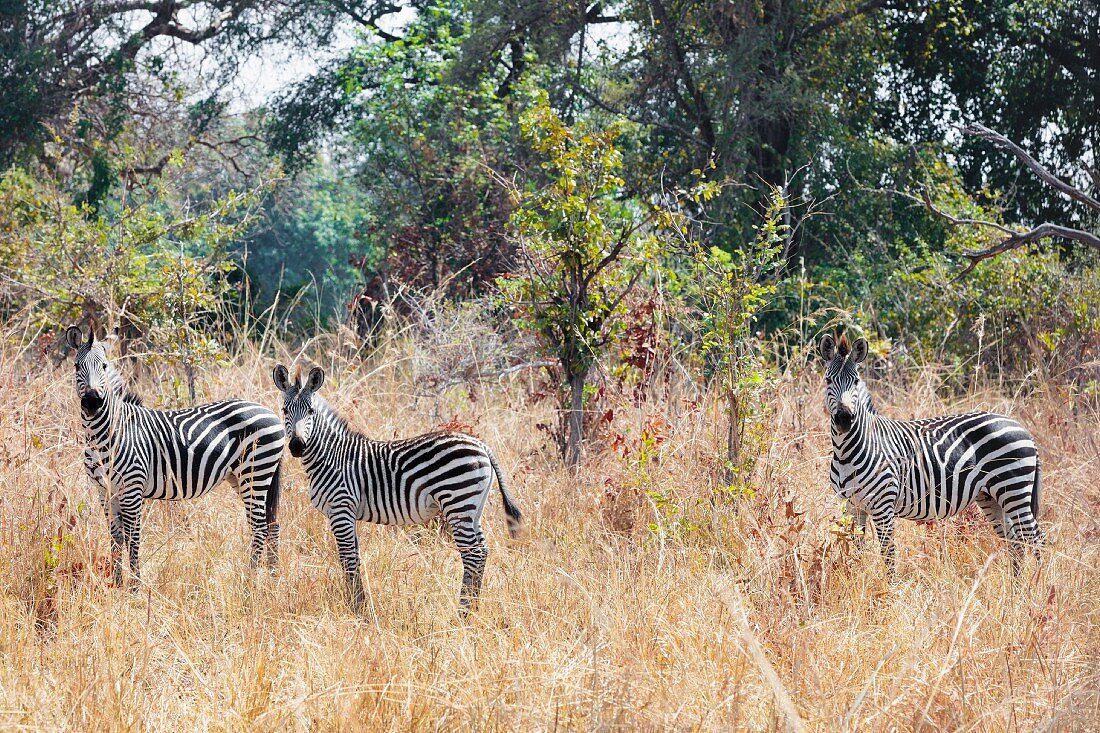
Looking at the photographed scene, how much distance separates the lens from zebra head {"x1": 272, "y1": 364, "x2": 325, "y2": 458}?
19.1ft

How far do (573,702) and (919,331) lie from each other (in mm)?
9382

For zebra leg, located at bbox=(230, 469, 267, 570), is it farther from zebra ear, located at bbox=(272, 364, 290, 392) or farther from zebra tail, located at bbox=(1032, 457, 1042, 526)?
zebra tail, located at bbox=(1032, 457, 1042, 526)

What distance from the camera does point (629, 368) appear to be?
8305 mm

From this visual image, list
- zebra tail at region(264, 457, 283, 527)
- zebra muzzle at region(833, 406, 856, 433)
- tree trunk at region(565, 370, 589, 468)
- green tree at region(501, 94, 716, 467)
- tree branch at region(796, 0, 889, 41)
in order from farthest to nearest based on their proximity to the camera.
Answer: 1. tree branch at region(796, 0, 889, 41)
2. tree trunk at region(565, 370, 589, 468)
3. green tree at region(501, 94, 716, 467)
4. zebra tail at region(264, 457, 283, 527)
5. zebra muzzle at region(833, 406, 856, 433)

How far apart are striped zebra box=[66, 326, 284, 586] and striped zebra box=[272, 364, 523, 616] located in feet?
1.33

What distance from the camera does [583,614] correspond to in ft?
16.5

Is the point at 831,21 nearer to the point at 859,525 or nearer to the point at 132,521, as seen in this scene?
the point at 859,525

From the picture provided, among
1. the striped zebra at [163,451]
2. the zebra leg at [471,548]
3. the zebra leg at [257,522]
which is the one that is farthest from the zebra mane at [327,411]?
the zebra leg at [471,548]

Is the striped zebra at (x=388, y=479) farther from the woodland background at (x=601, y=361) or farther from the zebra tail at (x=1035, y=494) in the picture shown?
the zebra tail at (x=1035, y=494)

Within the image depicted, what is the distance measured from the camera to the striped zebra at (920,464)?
19.1 ft

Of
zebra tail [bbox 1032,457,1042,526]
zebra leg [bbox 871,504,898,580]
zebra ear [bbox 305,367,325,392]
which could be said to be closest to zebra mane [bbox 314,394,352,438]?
zebra ear [bbox 305,367,325,392]

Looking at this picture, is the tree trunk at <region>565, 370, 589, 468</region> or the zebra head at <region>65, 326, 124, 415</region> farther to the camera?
the tree trunk at <region>565, 370, 589, 468</region>

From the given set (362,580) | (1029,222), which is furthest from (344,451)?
(1029,222)

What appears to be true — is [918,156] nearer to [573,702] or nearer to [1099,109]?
[1099,109]
